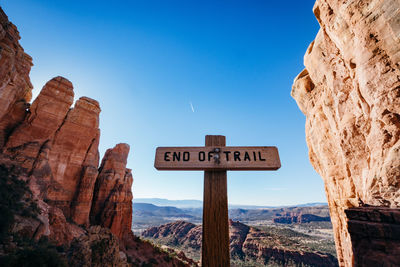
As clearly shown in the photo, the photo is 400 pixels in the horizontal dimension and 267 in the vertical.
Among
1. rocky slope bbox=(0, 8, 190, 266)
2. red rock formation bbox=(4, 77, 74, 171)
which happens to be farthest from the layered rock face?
red rock formation bbox=(4, 77, 74, 171)

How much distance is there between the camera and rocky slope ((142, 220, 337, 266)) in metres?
28.2

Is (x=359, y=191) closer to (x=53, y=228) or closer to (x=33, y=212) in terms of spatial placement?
(x=33, y=212)

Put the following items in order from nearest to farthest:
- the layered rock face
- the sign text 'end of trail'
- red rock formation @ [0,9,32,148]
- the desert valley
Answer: the sign text 'end of trail'
the desert valley
the layered rock face
red rock formation @ [0,9,32,148]

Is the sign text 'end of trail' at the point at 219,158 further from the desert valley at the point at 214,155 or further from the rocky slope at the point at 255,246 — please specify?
the rocky slope at the point at 255,246

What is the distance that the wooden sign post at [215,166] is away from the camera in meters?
1.38

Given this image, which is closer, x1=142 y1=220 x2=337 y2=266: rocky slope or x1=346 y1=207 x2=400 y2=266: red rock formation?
x1=346 y1=207 x2=400 y2=266: red rock formation

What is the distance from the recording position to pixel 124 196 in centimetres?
2345

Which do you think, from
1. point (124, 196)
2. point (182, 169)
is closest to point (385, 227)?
point (182, 169)

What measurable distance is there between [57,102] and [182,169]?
23455 millimetres

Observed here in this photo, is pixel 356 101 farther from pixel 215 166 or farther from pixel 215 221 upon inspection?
pixel 215 221

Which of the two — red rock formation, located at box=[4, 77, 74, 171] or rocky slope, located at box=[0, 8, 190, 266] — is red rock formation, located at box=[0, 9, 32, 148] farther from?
red rock formation, located at box=[4, 77, 74, 171]

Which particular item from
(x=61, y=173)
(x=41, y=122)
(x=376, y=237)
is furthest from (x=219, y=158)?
(x=41, y=122)

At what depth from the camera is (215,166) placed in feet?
5.14

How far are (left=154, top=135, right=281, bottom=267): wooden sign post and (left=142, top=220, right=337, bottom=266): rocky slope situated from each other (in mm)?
35177
